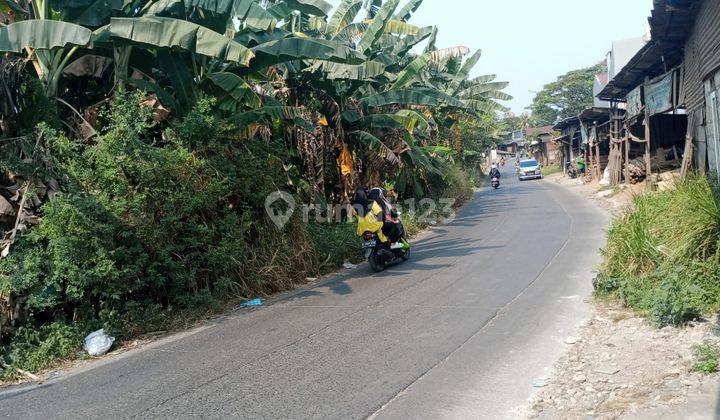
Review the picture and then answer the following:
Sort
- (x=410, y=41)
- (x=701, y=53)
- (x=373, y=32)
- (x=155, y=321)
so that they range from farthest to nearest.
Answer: (x=410, y=41), (x=373, y=32), (x=701, y=53), (x=155, y=321)

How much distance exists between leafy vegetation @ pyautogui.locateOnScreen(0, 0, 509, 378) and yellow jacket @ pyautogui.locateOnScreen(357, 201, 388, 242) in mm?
1068

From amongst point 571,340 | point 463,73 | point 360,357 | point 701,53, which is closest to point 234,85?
point 360,357

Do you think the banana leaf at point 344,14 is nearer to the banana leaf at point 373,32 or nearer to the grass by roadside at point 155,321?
the banana leaf at point 373,32

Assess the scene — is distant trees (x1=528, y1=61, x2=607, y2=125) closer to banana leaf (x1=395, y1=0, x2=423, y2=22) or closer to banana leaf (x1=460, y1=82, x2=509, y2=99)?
A: banana leaf (x1=460, y1=82, x2=509, y2=99)

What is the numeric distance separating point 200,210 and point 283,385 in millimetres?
4529

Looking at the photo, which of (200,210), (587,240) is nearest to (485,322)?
(200,210)

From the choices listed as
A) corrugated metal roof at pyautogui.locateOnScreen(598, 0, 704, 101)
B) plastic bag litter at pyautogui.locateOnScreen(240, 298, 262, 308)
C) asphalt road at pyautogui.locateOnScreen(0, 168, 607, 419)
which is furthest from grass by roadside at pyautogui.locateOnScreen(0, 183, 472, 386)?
corrugated metal roof at pyautogui.locateOnScreen(598, 0, 704, 101)

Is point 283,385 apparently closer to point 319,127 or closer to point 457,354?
point 457,354

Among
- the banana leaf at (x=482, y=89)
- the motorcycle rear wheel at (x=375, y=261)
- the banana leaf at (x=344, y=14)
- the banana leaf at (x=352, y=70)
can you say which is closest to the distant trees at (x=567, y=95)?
the banana leaf at (x=482, y=89)

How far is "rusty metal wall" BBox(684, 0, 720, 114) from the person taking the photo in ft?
38.3

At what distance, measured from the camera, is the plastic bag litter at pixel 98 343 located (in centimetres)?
672

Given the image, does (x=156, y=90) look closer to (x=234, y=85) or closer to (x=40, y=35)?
(x=234, y=85)

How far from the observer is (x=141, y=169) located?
7906 mm

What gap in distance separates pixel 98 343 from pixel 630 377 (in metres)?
5.71
